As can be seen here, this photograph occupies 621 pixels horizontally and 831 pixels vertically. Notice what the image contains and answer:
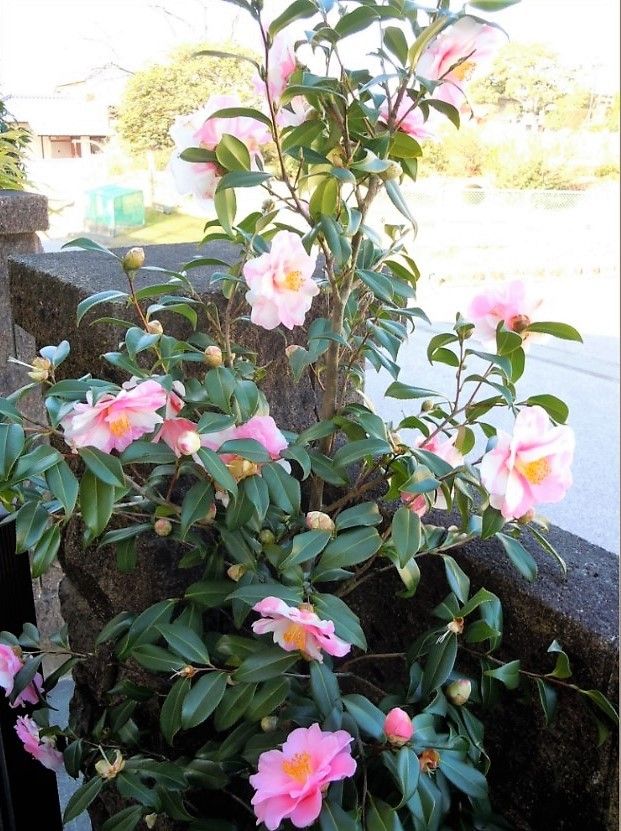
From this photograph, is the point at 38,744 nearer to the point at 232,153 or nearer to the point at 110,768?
the point at 110,768

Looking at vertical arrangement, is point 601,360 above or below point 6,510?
below

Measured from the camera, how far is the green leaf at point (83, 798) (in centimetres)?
77

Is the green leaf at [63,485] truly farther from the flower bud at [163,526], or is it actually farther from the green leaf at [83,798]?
the green leaf at [83,798]

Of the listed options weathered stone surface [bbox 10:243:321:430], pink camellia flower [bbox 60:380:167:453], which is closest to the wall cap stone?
weathered stone surface [bbox 10:243:321:430]

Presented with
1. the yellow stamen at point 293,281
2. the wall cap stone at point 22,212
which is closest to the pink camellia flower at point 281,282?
the yellow stamen at point 293,281

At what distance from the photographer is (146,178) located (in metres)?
1.21

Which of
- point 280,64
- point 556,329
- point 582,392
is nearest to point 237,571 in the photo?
point 556,329

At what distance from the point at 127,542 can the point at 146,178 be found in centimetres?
70

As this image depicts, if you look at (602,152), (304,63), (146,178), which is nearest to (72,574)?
(146,178)

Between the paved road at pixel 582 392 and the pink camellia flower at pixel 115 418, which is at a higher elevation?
the pink camellia flower at pixel 115 418

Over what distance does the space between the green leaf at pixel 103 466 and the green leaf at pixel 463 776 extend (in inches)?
16.5

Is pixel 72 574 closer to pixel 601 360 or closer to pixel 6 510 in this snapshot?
pixel 6 510

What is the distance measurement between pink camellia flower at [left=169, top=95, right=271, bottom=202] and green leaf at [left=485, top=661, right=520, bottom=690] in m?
0.58

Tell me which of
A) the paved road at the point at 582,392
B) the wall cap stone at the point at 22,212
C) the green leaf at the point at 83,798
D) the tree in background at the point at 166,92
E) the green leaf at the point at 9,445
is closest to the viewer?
the green leaf at the point at 9,445
